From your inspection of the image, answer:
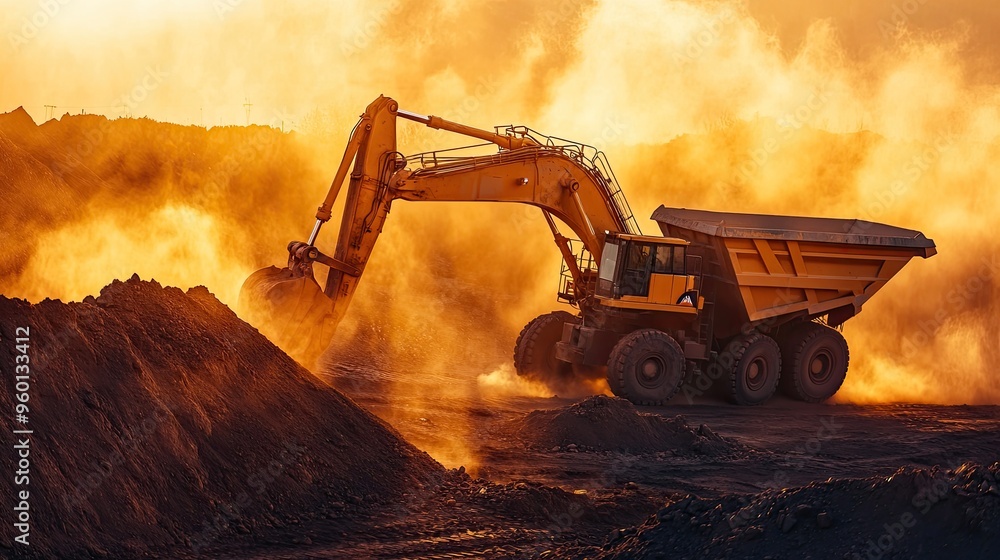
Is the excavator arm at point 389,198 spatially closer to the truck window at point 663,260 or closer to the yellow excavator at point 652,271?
the yellow excavator at point 652,271

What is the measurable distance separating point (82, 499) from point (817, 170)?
2332cm

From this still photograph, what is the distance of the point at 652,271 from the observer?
59.6 feet

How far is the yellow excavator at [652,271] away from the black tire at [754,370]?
23mm

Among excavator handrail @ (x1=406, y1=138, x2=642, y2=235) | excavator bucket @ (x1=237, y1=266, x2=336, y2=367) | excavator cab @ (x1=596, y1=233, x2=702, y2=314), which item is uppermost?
excavator handrail @ (x1=406, y1=138, x2=642, y2=235)

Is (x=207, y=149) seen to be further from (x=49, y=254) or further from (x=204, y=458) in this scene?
(x=204, y=458)

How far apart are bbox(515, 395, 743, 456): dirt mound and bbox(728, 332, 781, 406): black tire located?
3664 millimetres

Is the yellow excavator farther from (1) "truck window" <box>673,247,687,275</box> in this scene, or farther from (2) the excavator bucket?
(2) the excavator bucket

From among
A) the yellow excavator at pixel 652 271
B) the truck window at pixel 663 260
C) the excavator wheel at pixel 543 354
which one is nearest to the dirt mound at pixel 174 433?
the yellow excavator at pixel 652 271

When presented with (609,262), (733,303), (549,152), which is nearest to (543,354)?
(609,262)

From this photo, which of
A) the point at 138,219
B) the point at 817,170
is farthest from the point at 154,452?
the point at 817,170

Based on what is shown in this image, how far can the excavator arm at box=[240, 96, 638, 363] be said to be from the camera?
619 inches

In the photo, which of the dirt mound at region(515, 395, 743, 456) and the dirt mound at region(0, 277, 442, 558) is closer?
the dirt mound at region(0, 277, 442, 558)

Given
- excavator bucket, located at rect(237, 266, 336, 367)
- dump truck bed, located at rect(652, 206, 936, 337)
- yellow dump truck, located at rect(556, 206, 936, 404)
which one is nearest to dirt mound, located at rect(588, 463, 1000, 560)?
excavator bucket, located at rect(237, 266, 336, 367)

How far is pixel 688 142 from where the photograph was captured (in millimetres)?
38312
